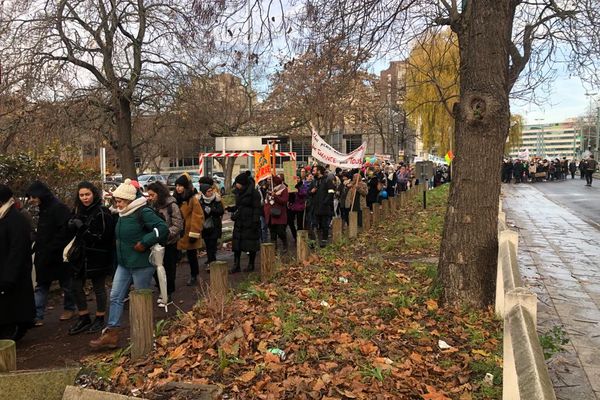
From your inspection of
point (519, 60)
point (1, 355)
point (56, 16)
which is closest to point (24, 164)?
point (56, 16)

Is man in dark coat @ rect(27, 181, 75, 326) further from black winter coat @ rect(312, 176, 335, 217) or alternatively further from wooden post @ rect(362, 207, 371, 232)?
wooden post @ rect(362, 207, 371, 232)

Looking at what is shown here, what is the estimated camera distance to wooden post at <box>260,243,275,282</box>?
285 inches

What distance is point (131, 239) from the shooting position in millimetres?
5434

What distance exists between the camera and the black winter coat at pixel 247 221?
28.2 feet

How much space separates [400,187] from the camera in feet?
76.4

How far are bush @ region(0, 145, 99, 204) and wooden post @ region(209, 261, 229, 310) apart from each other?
5.16 metres

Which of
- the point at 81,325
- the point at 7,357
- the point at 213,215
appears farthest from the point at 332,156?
the point at 7,357

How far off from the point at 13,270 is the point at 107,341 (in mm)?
1198

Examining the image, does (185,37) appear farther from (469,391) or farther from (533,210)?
(533,210)

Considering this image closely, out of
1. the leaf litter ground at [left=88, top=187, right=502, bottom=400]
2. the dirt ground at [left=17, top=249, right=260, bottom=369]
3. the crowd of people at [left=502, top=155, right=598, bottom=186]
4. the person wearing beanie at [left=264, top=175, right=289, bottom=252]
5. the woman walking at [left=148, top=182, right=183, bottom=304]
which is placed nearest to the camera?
the leaf litter ground at [left=88, top=187, right=502, bottom=400]

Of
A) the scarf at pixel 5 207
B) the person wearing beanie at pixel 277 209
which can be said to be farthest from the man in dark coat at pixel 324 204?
the scarf at pixel 5 207

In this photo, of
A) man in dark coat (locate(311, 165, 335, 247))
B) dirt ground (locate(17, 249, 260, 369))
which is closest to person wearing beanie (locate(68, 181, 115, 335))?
dirt ground (locate(17, 249, 260, 369))

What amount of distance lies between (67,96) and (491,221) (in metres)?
12.5

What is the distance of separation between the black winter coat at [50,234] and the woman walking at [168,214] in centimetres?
141
